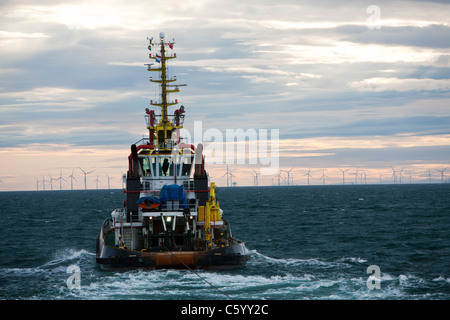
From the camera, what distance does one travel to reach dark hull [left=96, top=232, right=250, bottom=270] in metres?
33.3

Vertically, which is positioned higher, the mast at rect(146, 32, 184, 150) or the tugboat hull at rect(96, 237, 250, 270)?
the mast at rect(146, 32, 184, 150)

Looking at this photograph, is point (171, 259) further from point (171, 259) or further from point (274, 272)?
point (274, 272)

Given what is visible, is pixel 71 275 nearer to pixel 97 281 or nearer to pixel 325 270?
pixel 97 281

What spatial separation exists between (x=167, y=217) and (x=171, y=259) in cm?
433

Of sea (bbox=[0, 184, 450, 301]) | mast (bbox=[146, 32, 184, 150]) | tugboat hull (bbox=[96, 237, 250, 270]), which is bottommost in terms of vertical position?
sea (bbox=[0, 184, 450, 301])

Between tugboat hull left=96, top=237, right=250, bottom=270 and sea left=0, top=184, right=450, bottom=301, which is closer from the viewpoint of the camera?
sea left=0, top=184, right=450, bottom=301

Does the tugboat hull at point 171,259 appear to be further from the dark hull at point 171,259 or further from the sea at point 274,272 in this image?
the sea at point 274,272

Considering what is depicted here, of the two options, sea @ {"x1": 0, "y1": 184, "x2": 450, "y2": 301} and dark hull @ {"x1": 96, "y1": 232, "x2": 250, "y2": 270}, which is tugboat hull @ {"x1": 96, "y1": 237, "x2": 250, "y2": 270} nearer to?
dark hull @ {"x1": 96, "y1": 232, "x2": 250, "y2": 270}

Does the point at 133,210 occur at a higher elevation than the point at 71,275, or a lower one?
higher

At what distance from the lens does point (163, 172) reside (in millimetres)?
41719

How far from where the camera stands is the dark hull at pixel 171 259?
33.3m
